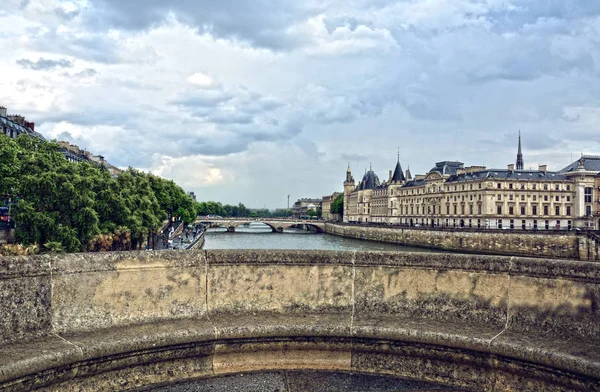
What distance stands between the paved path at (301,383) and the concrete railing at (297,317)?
23cm

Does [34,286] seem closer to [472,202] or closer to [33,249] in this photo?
[33,249]

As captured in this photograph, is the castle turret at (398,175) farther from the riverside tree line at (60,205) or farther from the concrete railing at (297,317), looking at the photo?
the concrete railing at (297,317)

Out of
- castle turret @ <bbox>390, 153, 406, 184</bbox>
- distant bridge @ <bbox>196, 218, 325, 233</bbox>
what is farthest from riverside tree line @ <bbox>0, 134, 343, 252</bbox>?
castle turret @ <bbox>390, 153, 406, 184</bbox>

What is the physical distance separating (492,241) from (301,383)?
2741 inches

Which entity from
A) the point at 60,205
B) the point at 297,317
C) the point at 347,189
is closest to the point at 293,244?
the point at 60,205

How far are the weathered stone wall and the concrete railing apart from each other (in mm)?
61911

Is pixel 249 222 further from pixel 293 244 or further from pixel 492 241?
pixel 492 241

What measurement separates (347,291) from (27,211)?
24.1 m

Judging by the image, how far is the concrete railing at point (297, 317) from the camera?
6543 millimetres

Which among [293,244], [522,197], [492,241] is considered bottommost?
[293,244]

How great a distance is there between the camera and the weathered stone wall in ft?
212

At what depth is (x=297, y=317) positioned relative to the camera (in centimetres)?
805

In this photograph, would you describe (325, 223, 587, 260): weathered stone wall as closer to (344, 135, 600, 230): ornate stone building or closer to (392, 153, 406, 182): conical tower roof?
(344, 135, 600, 230): ornate stone building

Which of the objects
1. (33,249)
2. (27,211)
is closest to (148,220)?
(27,211)
